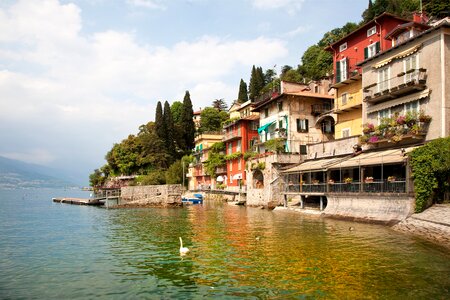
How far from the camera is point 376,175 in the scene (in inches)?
1243

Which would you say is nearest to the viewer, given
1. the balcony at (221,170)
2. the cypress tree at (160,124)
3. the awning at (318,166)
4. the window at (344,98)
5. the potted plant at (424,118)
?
the potted plant at (424,118)

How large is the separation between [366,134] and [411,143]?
Result: 4.37 metres

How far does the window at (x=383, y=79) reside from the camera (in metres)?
30.0

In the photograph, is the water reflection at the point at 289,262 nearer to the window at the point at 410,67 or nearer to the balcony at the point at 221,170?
the window at the point at 410,67

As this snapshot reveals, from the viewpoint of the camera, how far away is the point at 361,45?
38.3 m

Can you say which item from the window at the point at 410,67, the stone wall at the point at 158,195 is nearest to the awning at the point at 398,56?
the window at the point at 410,67

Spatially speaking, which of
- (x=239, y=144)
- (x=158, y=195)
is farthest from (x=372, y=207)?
(x=239, y=144)

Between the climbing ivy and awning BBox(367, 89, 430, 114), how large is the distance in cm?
517

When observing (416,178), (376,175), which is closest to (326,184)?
(376,175)

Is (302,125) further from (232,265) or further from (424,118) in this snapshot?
(232,265)

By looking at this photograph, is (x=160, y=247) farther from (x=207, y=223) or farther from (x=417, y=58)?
(x=417, y=58)

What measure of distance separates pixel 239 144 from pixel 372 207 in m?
37.2

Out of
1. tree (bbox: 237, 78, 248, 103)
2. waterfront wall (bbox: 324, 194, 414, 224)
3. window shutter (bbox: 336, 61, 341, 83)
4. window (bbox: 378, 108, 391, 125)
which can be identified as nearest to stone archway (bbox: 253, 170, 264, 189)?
window shutter (bbox: 336, 61, 341, 83)

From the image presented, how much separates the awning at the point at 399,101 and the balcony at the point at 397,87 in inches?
13.3
